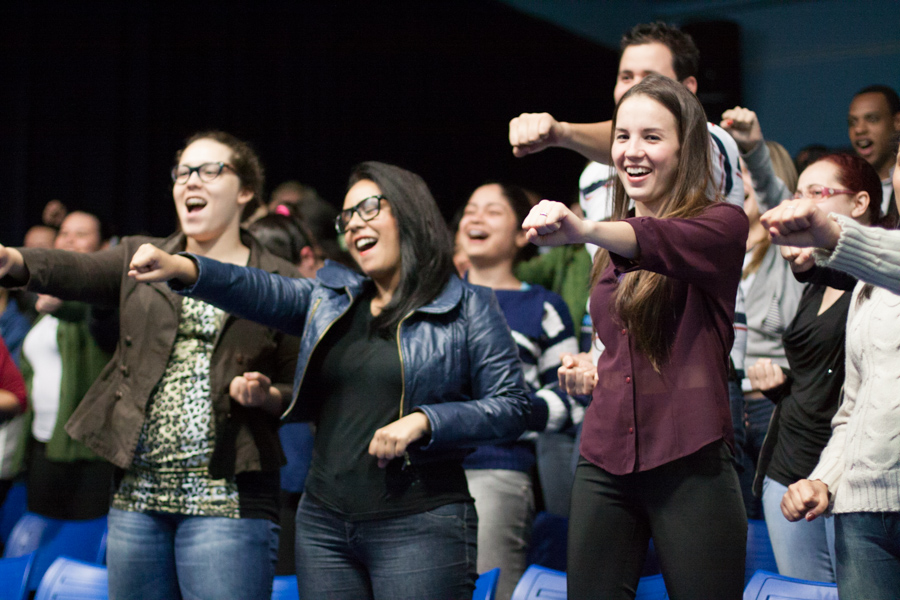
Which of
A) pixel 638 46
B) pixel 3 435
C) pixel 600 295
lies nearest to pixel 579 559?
pixel 600 295

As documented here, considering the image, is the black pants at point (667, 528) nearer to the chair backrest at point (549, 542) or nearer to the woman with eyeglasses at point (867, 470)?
the woman with eyeglasses at point (867, 470)

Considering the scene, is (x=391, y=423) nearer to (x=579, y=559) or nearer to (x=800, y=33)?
(x=579, y=559)

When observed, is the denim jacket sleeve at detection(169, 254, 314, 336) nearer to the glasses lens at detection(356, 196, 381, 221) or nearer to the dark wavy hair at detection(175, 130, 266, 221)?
the glasses lens at detection(356, 196, 381, 221)

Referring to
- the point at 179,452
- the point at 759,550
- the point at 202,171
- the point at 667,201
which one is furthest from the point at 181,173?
the point at 759,550

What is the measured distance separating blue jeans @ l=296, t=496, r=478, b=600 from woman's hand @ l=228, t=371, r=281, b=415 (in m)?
0.31

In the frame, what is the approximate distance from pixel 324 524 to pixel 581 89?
6.14 meters

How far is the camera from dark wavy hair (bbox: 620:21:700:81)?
8.00 ft

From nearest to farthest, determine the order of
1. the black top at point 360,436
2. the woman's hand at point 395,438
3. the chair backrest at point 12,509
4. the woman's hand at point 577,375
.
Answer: the woman's hand at point 577,375, the woman's hand at point 395,438, the black top at point 360,436, the chair backrest at point 12,509

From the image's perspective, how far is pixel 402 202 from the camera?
7.27 ft

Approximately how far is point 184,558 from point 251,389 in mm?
435

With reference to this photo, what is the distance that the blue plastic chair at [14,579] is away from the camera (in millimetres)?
2416

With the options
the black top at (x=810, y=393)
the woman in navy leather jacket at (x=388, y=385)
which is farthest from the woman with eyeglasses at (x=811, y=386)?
the woman in navy leather jacket at (x=388, y=385)

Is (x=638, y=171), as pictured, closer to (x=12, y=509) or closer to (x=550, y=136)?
(x=550, y=136)

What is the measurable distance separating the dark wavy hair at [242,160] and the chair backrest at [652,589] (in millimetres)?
1505
